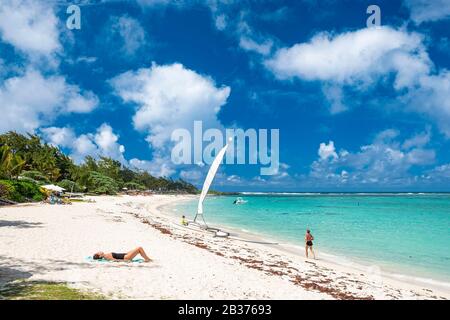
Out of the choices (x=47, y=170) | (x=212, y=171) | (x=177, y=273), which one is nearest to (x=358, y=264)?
(x=177, y=273)

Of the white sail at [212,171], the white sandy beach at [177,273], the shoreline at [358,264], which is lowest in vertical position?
the shoreline at [358,264]

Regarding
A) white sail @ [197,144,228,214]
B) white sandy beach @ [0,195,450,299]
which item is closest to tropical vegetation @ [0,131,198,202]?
white sail @ [197,144,228,214]

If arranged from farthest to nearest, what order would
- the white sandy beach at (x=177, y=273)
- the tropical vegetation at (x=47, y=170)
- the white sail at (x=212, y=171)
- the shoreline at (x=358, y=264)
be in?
the tropical vegetation at (x=47, y=170), the white sail at (x=212, y=171), the shoreline at (x=358, y=264), the white sandy beach at (x=177, y=273)

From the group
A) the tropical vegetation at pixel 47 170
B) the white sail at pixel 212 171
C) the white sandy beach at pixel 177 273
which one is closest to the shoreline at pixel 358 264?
the white sandy beach at pixel 177 273

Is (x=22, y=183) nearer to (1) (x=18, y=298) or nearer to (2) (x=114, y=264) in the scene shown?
(2) (x=114, y=264)

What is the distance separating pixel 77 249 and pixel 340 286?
34.6 feet

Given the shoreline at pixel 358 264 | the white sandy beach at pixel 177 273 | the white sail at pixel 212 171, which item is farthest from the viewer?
the white sail at pixel 212 171

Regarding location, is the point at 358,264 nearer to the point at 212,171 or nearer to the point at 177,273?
the point at 177,273

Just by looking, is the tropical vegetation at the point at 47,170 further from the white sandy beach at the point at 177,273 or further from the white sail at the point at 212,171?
the white sandy beach at the point at 177,273

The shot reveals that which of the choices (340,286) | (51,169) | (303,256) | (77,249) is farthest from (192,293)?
(51,169)

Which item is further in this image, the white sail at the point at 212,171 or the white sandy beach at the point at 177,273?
the white sail at the point at 212,171

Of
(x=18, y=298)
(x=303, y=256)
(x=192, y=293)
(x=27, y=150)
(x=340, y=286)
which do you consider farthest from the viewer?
(x=27, y=150)

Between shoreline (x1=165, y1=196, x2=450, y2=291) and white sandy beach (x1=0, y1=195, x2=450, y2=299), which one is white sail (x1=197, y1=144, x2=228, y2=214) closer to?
shoreline (x1=165, y1=196, x2=450, y2=291)
